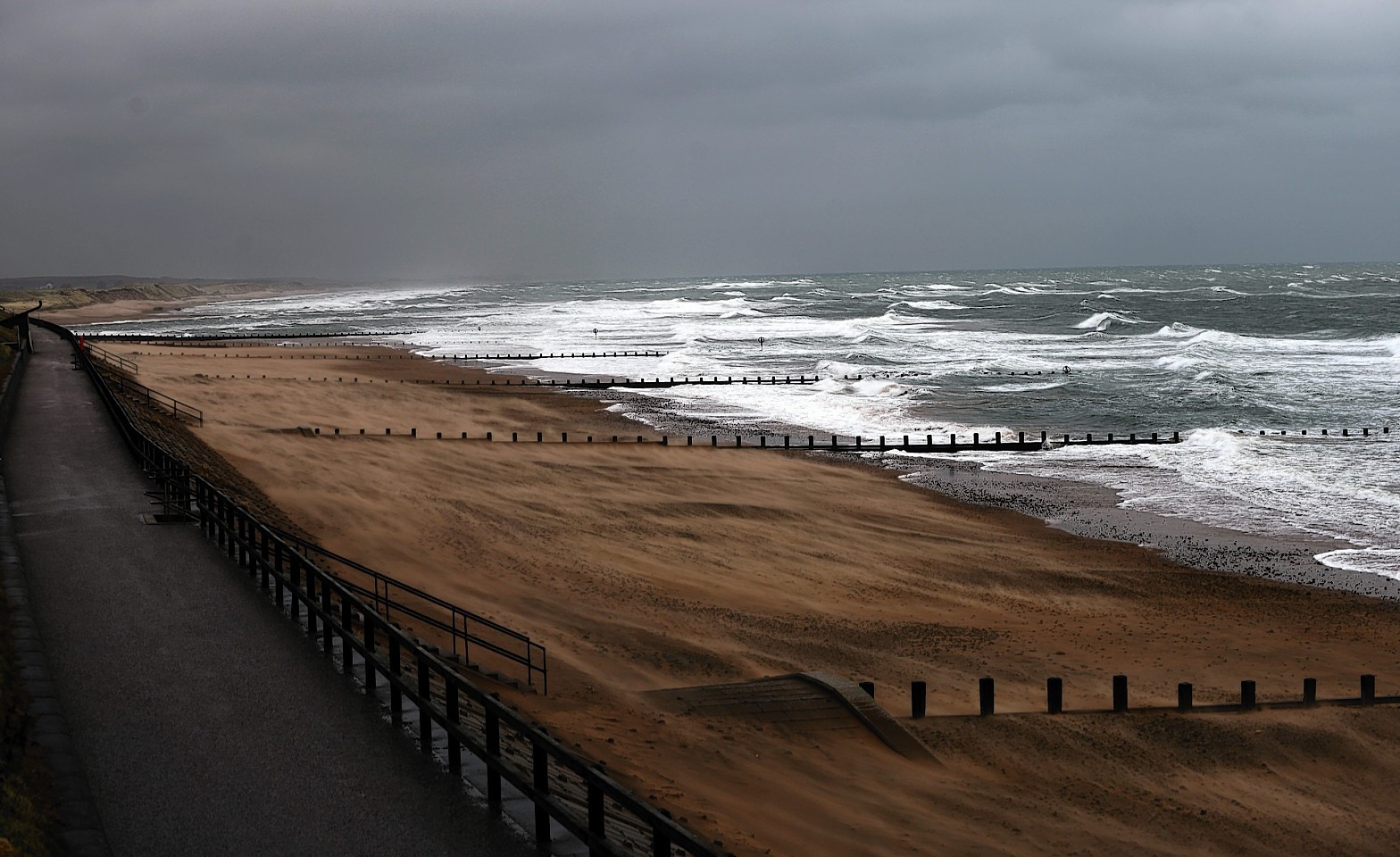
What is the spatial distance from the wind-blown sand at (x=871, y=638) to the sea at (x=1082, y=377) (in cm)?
580

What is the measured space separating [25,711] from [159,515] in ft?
30.4

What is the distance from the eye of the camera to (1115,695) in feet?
47.5

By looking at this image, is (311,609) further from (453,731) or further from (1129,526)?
(1129,526)

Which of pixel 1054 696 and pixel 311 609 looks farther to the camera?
pixel 1054 696

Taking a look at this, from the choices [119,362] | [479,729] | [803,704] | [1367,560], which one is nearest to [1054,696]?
[803,704]

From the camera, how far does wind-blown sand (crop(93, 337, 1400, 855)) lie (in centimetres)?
1142

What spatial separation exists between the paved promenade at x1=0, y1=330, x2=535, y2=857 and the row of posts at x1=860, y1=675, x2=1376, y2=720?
20.6 ft

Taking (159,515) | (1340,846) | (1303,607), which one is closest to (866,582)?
(1303,607)

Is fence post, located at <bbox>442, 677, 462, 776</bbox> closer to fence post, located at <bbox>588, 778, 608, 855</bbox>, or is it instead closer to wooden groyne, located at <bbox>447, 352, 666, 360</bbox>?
fence post, located at <bbox>588, 778, 608, 855</bbox>

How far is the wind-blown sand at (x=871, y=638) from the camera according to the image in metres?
11.4

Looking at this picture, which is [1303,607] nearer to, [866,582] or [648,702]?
[866,582]

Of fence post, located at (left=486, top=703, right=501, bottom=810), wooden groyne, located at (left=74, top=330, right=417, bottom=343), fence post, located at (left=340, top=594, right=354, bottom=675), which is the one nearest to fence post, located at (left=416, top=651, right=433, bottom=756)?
fence post, located at (left=486, top=703, right=501, bottom=810)

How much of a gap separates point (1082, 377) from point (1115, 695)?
4907 centimetres

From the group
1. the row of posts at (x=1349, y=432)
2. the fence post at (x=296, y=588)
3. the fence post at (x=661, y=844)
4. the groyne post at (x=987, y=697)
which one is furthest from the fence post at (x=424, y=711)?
the row of posts at (x=1349, y=432)
